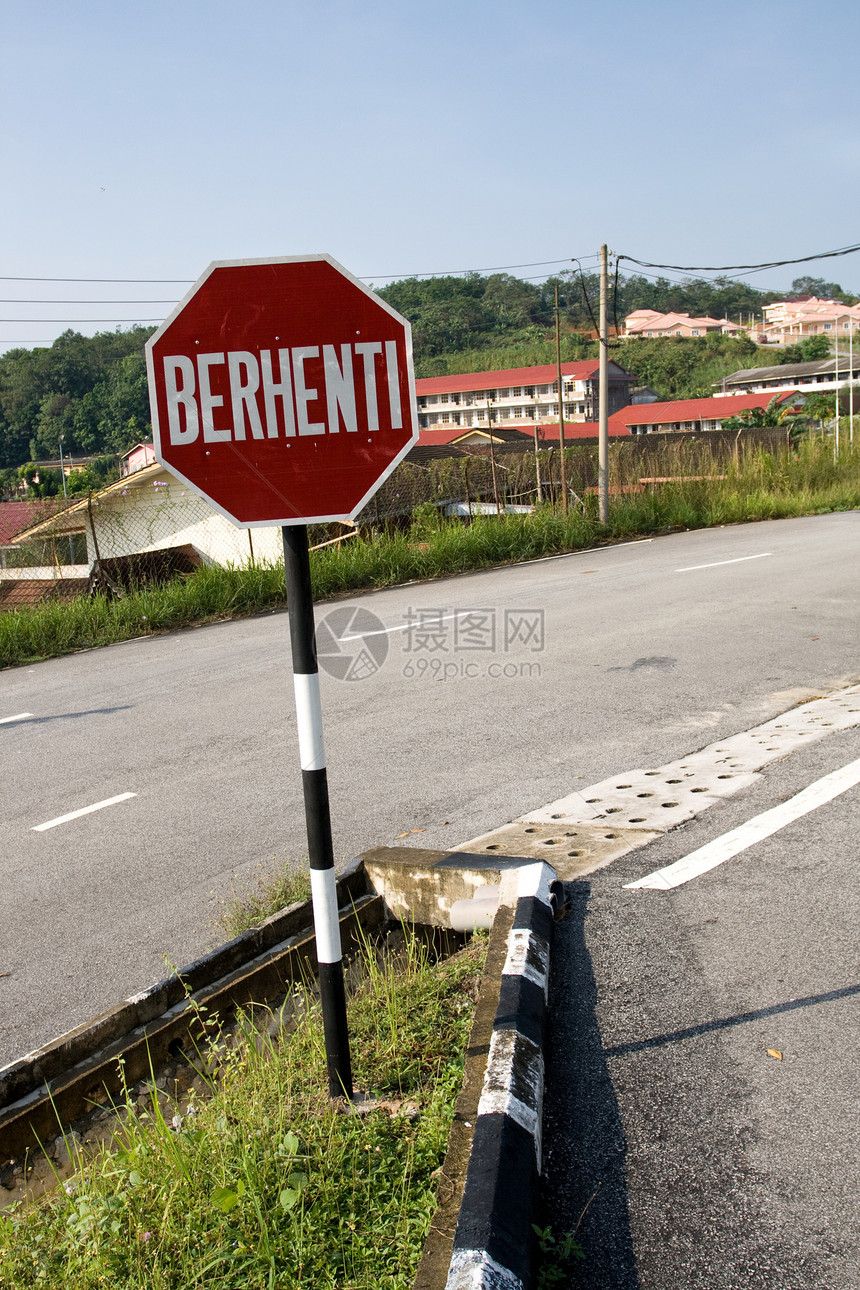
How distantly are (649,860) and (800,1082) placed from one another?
1.56m

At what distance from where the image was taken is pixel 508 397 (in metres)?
90.6

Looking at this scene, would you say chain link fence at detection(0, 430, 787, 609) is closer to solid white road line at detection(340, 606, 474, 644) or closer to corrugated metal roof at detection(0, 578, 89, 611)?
corrugated metal roof at detection(0, 578, 89, 611)

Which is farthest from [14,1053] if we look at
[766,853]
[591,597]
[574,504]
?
[574,504]

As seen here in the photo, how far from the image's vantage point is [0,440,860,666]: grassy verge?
463 inches

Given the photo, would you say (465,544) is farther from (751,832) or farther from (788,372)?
(788,372)

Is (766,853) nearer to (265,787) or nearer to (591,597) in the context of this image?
(265,787)

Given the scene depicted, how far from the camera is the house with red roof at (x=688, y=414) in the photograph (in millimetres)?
72562

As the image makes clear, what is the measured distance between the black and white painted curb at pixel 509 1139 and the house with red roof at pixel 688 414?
234 feet

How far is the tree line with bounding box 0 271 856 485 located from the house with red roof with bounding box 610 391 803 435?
7.74m

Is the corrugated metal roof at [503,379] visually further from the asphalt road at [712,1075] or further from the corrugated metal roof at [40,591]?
the asphalt road at [712,1075]

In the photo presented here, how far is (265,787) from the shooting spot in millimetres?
5723

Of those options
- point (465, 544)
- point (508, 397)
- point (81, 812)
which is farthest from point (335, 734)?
point (508, 397)

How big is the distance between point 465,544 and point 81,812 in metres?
10.7

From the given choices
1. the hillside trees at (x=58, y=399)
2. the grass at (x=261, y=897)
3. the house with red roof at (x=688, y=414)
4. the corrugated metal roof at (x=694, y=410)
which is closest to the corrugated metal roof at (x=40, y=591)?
the grass at (x=261, y=897)
